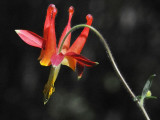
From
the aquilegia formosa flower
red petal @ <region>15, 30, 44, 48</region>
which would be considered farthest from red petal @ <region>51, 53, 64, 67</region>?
red petal @ <region>15, 30, 44, 48</region>

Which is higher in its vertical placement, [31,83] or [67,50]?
[67,50]

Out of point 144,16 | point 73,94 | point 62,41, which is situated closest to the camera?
point 62,41

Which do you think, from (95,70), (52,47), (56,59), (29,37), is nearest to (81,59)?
(56,59)

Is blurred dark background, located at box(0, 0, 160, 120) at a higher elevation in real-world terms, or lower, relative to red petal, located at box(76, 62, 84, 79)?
lower

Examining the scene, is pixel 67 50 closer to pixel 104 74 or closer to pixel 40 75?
pixel 104 74

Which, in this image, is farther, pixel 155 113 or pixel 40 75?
pixel 40 75

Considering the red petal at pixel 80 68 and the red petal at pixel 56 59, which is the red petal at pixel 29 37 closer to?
the red petal at pixel 56 59

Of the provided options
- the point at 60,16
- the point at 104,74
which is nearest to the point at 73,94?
the point at 104,74

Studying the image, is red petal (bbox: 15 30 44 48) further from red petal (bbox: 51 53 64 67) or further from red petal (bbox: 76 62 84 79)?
red petal (bbox: 76 62 84 79)
